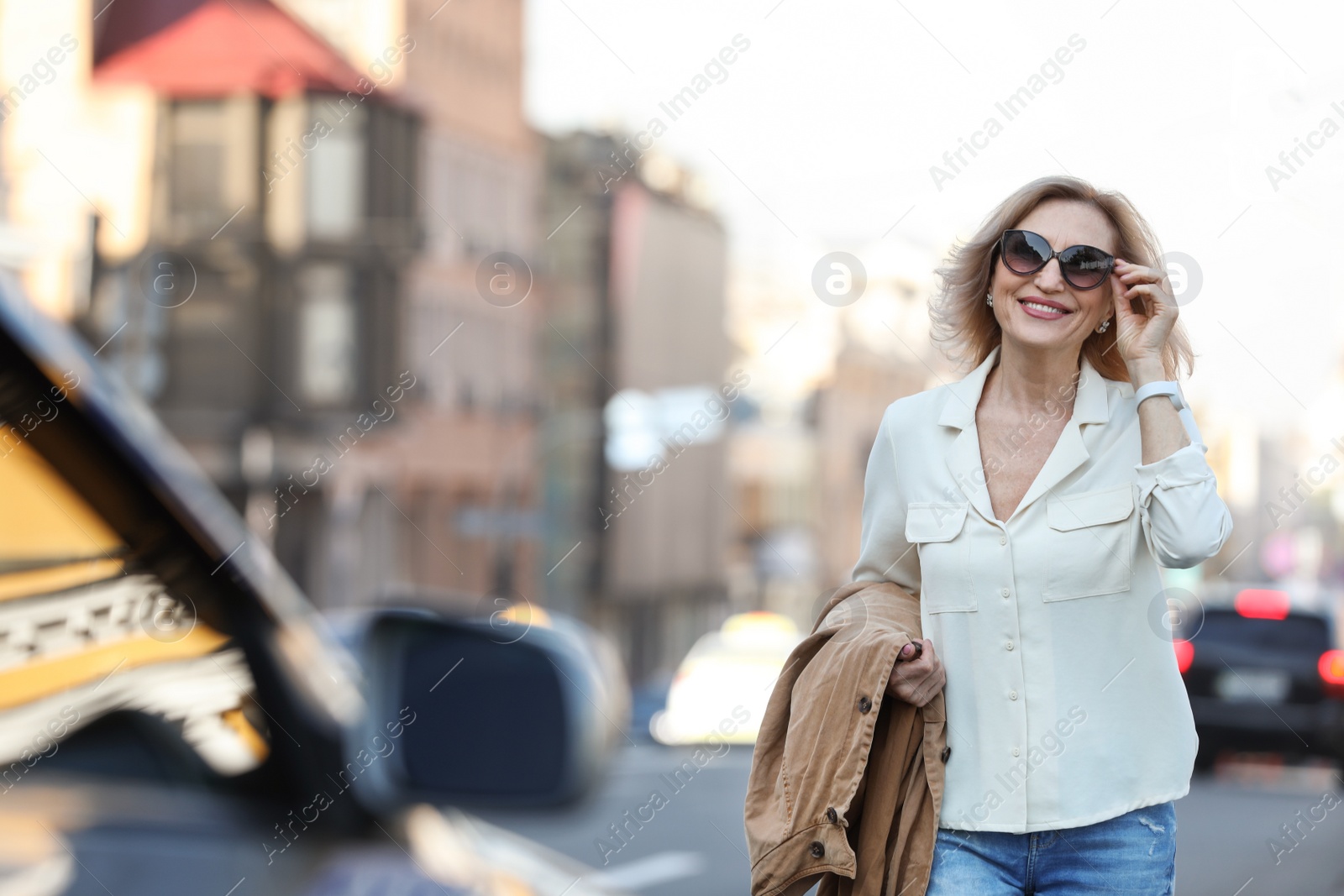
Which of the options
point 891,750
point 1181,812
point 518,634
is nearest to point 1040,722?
point 891,750

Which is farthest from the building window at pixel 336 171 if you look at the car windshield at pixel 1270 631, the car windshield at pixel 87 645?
the car windshield at pixel 87 645

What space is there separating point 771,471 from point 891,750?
206 feet

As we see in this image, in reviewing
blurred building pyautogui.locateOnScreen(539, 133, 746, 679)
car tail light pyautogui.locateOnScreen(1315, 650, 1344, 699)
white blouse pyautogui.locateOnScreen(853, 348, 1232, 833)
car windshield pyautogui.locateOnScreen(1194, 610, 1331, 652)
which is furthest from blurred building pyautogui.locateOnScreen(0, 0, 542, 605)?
white blouse pyautogui.locateOnScreen(853, 348, 1232, 833)

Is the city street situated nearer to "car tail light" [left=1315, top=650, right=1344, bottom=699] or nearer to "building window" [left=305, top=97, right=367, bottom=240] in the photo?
"car tail light" [left=1315, top=650, right=1344, bottom=699]

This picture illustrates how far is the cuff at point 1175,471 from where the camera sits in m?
2.18

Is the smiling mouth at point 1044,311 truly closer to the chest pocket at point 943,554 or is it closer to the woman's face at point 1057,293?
the woman's face at point 1057,293

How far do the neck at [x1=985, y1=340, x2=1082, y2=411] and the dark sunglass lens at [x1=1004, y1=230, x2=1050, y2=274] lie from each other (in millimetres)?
125

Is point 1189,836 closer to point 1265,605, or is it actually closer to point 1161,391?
point 1265,605

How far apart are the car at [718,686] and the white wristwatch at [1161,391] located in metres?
21.7

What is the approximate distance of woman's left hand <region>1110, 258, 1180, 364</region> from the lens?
235 cm

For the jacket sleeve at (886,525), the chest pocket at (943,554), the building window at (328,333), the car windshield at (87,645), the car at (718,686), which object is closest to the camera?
the car windshield at (87,645)

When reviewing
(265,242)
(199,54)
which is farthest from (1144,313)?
(199,54)

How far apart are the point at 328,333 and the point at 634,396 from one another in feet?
53.1

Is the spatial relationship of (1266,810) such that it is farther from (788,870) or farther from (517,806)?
(517,806)
